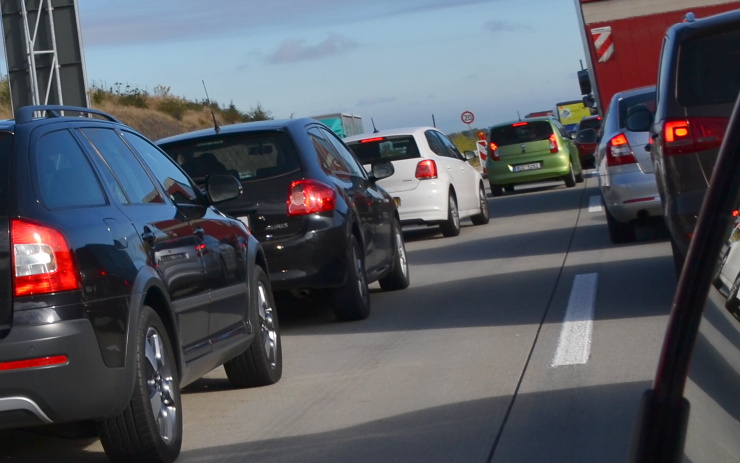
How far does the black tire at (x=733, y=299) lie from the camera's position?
7.96 feet

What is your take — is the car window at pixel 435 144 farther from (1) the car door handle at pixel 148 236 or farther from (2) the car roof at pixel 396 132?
(1) the car door handle at pixel 148 236

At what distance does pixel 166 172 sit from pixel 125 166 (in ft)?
2.20

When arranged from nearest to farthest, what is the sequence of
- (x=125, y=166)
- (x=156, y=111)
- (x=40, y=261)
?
(x=40, y=261) → (x=125, y=166) → (x=156, y=111)

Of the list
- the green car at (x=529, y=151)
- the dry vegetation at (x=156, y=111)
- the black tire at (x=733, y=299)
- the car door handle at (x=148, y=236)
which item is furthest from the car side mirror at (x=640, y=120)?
the dry vegetation at (x=156, y=111)

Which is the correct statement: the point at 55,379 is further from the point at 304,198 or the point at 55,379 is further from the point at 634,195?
the point at 634,195

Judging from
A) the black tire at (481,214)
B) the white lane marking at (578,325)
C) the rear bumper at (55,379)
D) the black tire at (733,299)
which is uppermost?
the black tire at (733,299)

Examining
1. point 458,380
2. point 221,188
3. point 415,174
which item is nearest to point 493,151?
point 415,174

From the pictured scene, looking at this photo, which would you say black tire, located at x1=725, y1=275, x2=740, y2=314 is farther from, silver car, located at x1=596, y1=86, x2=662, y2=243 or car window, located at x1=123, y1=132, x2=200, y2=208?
silver car, located at x1=596, y1=86, x2=662, y2=243

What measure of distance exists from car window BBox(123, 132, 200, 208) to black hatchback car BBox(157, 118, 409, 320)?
2314 mm

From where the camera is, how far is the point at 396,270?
39.6 ft

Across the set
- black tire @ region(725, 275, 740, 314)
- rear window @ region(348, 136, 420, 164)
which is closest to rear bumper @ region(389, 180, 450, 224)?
rear window @ region(348, 136, 420, 164)

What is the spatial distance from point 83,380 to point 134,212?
115 centimetres

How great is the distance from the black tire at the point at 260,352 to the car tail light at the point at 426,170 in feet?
32.2

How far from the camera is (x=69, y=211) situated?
17.4ft
